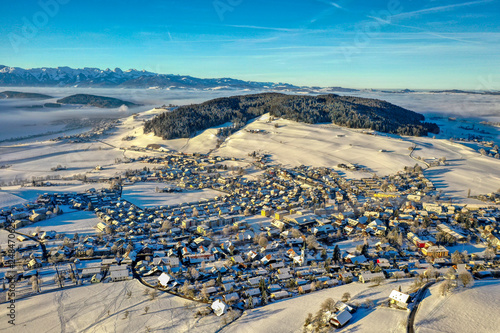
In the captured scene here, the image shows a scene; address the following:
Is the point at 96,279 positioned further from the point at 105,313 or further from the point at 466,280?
the point at 466,280

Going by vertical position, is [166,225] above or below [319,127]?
below

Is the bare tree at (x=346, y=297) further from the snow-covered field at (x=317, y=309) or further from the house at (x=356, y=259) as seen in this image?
the house at (x=356, y=259)

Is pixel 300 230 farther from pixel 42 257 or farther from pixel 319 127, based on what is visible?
pixel 319 127

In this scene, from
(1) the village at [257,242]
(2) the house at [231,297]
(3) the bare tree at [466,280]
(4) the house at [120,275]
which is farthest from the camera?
(4) the house at [120,275]

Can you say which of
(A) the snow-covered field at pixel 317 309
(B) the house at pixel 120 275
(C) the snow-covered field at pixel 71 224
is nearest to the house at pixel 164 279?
(B) the house at pixel 120 275

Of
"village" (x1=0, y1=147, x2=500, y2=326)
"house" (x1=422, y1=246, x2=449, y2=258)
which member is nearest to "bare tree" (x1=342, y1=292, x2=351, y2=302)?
"village" (x1=0, y1=147, x2=500, y2=326)

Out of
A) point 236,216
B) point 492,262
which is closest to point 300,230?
point 236,216

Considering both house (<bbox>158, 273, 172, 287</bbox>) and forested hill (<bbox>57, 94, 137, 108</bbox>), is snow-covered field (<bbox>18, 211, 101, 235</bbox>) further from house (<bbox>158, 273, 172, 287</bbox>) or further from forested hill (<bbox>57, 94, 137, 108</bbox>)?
forested hill (<bbox>57, 94, 137, 108</bbox>)
